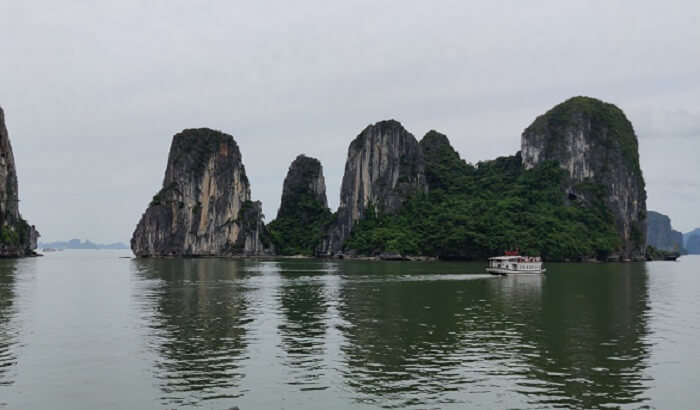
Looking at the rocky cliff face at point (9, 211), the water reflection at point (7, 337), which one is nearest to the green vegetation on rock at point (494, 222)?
the rocky cliff face at point (9, 211)

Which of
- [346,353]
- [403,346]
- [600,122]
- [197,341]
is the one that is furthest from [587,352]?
[600,122]

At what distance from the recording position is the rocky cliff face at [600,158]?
178000mm

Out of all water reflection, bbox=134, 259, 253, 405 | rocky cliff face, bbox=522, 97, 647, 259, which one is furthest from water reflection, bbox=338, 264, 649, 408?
rocky cliff face, bbox=522, 97, 647, 259

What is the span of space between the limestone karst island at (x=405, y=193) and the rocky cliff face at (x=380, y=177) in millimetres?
323

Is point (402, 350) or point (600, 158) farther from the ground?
point (600, 158)

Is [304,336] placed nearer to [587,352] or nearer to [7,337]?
[587,352]

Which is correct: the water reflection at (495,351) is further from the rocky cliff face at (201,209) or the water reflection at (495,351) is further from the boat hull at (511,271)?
the rocky cliff face at (201,209)

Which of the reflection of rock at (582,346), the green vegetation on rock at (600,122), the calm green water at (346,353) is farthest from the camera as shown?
the green vegetation on rock at (600,122)

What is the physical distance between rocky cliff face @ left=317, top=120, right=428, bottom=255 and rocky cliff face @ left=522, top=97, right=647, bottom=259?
125 ft

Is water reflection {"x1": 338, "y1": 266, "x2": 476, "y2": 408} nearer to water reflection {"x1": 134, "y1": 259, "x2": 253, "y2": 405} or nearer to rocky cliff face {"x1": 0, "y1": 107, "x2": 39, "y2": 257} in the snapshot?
water reflection {"x1": 134, "y1": 259, "x2": 253, "y2": 405}

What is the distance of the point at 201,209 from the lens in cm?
19325

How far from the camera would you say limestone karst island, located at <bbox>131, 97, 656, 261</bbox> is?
17425 centimetres

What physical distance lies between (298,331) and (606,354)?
14.1m

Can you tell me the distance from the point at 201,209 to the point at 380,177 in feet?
183
